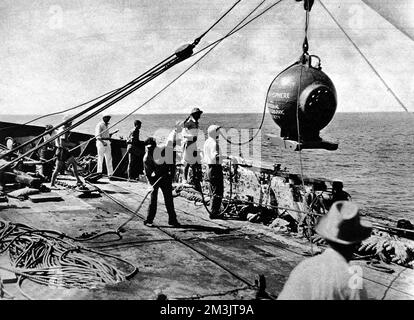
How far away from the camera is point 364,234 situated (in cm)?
284

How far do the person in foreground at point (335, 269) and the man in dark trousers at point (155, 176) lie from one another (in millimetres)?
5673

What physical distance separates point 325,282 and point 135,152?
11245mm

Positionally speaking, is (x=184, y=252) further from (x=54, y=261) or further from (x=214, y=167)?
(x=214, y=167)

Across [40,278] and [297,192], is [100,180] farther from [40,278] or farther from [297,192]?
[40,278]

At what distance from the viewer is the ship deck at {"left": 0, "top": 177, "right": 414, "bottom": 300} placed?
17.1 feet

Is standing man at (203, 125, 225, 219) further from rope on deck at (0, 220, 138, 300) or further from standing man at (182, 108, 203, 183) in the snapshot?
rope on deck at (0, 220, 138, 300)

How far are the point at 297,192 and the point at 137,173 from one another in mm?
6876

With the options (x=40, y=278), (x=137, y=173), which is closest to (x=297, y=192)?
(x=40, y=278)

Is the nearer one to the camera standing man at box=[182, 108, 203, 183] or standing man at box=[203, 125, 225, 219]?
standing man at box=[203, 125, 225, 219]

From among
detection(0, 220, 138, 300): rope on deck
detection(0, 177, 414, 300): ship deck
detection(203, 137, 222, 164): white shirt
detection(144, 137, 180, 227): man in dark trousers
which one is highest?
detection(203, 137, 222, 164): white shirt

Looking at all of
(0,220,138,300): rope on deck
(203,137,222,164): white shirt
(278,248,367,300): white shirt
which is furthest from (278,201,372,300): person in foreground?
(203,137,222,164): white shirt

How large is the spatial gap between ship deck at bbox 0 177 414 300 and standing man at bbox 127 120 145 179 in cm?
312

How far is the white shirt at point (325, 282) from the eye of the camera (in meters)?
2.62

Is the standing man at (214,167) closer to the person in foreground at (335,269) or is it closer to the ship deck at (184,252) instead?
the ship deck at (184,252)
